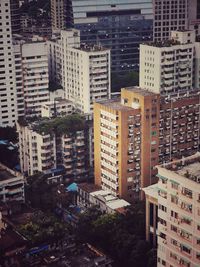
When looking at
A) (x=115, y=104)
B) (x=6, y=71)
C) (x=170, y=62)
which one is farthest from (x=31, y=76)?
(x=115, y=104)

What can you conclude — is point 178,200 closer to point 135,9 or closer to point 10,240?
point 10,240

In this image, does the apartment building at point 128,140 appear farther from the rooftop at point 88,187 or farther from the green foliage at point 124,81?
the green foliage at point 124,81

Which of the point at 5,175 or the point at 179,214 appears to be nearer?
the point at 179,214

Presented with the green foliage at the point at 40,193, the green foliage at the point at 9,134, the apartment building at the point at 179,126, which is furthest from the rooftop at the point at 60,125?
the apartment building at the point at 179,126

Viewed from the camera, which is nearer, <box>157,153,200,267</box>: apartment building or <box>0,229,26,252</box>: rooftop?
<box>157,153,200,267</box>: apartment building

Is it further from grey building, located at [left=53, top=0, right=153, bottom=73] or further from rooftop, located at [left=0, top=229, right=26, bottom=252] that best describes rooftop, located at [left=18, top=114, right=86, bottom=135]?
grey building, located at [left=53, top=0, right=153, bottom=73]

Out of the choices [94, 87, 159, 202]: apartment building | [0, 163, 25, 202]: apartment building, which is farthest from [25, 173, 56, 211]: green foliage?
[94, 87, 159, 202]: apartment building

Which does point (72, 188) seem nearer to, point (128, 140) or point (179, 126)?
point (128, 140)
